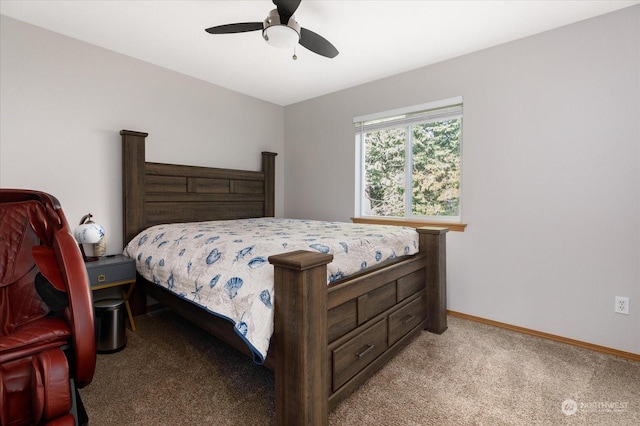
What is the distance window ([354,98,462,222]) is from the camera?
3.00m

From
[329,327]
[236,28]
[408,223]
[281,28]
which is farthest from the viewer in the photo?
[408,223]

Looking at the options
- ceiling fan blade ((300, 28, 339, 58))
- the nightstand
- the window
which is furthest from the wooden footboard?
the nightstand

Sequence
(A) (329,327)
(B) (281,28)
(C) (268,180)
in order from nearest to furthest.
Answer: (A) (329,327) → (B) (281,28) → (C) (268,180)

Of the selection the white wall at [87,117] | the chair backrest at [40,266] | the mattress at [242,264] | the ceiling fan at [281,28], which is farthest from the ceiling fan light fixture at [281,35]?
the white wall at [87,117]

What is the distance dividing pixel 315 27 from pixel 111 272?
2421 millimetres

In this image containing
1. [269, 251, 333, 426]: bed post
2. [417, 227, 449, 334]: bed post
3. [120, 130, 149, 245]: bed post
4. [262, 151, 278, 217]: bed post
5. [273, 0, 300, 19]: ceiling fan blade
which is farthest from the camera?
[262, 151, 278, 217]: bed post

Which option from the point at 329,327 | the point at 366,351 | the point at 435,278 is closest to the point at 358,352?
the point at 366,351

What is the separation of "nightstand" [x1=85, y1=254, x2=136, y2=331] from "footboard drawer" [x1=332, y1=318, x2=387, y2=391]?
6.06 feet

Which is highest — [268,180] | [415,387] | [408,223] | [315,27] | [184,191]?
[315,27]

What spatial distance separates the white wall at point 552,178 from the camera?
7.11 ft

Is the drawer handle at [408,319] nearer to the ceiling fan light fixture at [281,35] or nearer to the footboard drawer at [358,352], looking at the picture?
the footboard drawer at [358,352]

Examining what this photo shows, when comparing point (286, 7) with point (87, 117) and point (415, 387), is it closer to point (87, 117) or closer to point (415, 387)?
point (87, 117)

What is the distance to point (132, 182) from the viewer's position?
2.89m

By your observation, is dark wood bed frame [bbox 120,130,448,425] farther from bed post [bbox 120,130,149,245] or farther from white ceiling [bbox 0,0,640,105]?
white ceiling [bbox 0,0,640,105]
